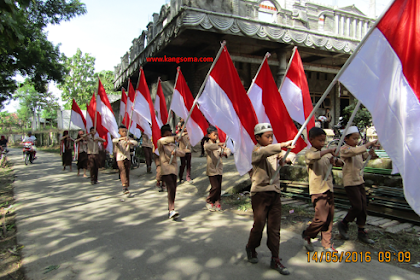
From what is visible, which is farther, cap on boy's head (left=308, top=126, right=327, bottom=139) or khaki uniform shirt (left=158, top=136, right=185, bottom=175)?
khaki uniform shirt (left=158, top=136, right=185, bottom=175)

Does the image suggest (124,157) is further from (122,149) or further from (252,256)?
(252,256)

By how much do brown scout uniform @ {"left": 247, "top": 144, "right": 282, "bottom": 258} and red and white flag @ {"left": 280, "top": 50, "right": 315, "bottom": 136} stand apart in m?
1.99

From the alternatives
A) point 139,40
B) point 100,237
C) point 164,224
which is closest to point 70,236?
point 100,237

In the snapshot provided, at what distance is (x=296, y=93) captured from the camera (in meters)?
4.87

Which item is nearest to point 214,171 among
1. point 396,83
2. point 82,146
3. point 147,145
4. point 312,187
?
point 312,187

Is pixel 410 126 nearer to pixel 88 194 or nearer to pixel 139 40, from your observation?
pixel 88 194

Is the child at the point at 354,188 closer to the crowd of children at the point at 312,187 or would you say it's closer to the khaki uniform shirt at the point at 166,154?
the crowd of children at the point at 312,187

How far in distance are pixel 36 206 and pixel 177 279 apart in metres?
4.53

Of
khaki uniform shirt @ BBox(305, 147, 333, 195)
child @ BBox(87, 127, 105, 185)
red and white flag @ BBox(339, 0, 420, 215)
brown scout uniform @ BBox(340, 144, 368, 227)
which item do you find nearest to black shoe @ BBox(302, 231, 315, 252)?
khaki uniform shirt @ BBox(305, 147, 333, 195)

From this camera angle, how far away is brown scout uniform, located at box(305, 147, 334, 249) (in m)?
3.39

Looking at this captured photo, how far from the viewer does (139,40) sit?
14.7 m

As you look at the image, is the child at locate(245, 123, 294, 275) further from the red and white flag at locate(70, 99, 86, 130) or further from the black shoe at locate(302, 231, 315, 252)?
the red and white flag at locate(70, 99, 86, 130)

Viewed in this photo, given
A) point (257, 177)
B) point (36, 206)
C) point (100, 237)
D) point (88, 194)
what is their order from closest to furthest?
point (257, 177) → point (100, 237) → point (36, 206) → point (88, 194)
